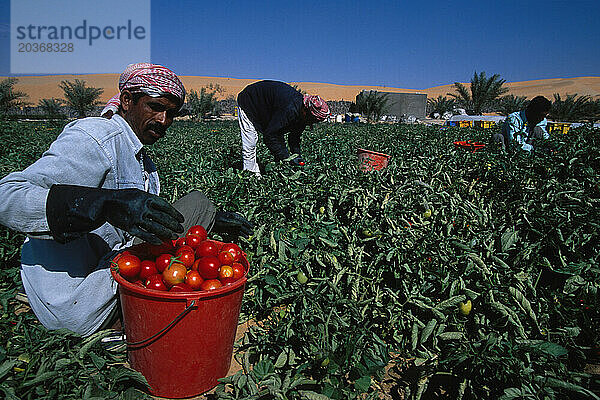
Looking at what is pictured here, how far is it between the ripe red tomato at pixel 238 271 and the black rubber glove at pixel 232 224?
0.67 meters

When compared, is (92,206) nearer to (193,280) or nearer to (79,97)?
(193,280)

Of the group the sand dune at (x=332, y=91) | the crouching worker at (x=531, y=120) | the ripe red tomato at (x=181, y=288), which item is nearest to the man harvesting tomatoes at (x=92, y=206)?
the ripe red tomato at (x=181, y=288)

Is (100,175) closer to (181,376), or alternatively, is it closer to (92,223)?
(92,223)

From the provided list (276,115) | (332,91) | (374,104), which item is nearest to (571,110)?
(374,104)

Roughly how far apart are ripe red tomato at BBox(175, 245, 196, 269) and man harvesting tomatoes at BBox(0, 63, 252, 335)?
0.12m

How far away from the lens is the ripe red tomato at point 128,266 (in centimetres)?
153

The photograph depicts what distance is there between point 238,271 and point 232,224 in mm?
731

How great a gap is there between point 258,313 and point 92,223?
1.27 m

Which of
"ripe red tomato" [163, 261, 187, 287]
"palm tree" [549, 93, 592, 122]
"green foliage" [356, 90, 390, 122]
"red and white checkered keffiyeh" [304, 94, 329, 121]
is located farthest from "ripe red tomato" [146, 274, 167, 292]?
"green foliage" [356, 90, 390, 122]

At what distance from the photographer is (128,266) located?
1530mm

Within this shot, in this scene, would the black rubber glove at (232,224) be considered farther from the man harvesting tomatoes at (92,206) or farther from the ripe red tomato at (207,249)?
the ripe red tomato at (207,249)

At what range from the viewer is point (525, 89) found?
70.8 metres

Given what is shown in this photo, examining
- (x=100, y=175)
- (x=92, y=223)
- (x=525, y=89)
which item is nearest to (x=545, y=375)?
(x=92, y=223)

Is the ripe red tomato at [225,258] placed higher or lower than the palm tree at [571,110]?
lower
